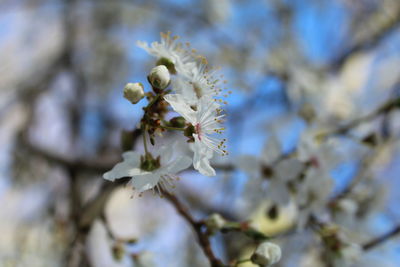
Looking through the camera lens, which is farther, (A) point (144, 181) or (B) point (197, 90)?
(B) point (197, 90)

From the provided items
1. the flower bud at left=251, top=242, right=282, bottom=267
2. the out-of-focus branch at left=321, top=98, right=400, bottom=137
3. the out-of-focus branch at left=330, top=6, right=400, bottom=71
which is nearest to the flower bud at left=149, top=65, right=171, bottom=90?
the flower bud at left=251, top=242, right=282, bottom=267

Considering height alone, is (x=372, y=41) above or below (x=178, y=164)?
above

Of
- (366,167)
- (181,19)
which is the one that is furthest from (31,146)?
(181,19)

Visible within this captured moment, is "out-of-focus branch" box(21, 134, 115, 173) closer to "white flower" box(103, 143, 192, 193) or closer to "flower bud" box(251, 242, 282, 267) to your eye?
"white flower" box(103, 143, 192, 193)

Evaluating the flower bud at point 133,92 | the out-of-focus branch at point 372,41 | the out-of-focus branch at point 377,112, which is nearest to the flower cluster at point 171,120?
the flower bud at point 133,92

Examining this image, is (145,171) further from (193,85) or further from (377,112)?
(377,112)

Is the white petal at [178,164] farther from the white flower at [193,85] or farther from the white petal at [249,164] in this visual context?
the white petal at [249,164]

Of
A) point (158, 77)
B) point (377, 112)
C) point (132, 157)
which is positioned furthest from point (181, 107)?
point (377, 112)

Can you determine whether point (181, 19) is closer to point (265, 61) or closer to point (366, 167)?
point (265, 61)
